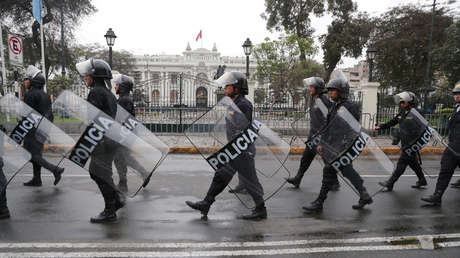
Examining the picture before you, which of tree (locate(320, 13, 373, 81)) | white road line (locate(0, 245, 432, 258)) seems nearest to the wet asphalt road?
white road line (locate(0, 245, 432, 258))

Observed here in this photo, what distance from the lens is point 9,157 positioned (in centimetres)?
370

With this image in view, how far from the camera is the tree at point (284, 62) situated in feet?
75.7

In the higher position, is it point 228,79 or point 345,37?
point 345,37

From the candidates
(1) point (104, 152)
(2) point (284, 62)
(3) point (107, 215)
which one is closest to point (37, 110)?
(1) point (104, 152)

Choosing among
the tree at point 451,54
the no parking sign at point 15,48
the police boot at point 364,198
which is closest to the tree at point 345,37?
the tree at point 451,54

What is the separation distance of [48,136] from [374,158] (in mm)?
4702

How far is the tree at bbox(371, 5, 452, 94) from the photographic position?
66.0ft

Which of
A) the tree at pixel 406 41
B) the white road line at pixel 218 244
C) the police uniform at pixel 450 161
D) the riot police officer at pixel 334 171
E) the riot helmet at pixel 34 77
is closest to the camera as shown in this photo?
the white road line at pixel 218 244

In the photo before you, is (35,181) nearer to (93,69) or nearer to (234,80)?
(93,69)

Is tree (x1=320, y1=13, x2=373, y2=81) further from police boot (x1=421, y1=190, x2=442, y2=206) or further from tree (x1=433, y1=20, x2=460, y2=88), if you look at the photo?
police boot (x1=421, y1=190, x2=442, y2=206)

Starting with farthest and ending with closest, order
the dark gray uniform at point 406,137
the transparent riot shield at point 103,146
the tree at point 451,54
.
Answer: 1. the tree at point 451,54
2. the dark gray uniform at point 406,137
3. the transparent riot shield at point 103,146

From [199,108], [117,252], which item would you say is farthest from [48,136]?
[199,108]

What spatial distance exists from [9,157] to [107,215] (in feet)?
4.29

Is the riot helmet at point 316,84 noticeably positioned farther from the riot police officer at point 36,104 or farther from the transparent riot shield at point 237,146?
Answer: the riot police officer at point 36,104
